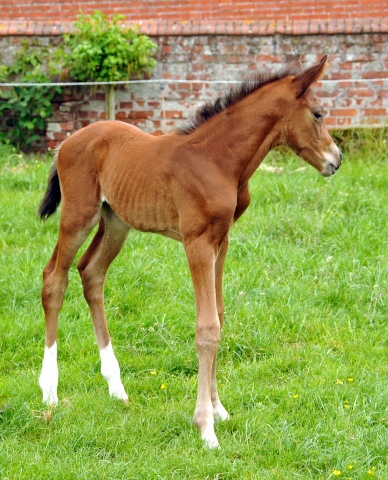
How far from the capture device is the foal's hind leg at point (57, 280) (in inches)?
136

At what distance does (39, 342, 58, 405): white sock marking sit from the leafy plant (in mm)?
5920

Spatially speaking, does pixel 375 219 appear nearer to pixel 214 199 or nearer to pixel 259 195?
pixel 259 195

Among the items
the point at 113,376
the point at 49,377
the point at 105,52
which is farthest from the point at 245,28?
the point at 49,377

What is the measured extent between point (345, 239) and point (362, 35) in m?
4.54

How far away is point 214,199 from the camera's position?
2.91m

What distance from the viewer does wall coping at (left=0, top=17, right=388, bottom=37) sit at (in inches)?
336

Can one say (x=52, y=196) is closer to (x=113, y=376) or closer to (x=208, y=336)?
(x=113, y=376)

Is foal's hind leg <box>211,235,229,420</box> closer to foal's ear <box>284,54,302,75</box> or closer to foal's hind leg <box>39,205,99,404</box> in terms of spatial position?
foal's hind leg <box>39,205,99,404</box>

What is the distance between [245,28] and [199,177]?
6452 mm

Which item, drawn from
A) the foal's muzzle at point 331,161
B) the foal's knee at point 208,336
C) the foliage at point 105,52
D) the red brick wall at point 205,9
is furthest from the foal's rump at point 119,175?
the red brick wall at point 205,9

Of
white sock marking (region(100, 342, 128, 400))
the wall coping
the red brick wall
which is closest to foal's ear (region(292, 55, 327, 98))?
white sock marking (region(100, 342, 128, 400))

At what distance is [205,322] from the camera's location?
9.59 feet

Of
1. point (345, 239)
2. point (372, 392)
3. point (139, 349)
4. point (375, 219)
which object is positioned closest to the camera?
point (372, 392)

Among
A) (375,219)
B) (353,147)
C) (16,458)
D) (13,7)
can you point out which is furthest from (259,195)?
(13,7)
